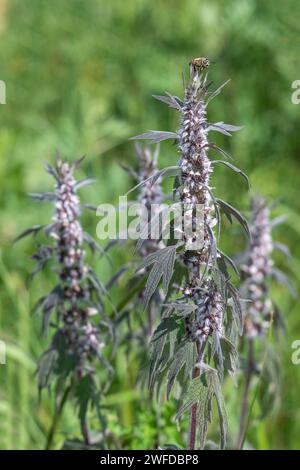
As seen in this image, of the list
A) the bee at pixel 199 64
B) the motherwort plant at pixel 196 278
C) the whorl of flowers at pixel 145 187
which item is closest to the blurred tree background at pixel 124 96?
the whorl of flowers at pixel 145 187

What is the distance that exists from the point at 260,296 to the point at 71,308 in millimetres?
740

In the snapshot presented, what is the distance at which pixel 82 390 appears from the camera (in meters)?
2.40

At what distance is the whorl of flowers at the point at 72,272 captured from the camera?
7.13 feet

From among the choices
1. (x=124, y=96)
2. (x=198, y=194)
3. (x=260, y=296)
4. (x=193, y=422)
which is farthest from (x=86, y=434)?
→ (x=124, y=96)

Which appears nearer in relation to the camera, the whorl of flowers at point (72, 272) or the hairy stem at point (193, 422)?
the hairy stem at point (193, 422)

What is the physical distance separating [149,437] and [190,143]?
126 cm

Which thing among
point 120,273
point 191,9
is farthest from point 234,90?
point 120,273

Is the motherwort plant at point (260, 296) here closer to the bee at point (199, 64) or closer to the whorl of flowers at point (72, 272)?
the whorl of flowers at point (72, 272)

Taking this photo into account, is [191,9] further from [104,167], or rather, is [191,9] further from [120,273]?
[120,273]

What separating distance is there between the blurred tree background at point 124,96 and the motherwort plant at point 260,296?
890 mm

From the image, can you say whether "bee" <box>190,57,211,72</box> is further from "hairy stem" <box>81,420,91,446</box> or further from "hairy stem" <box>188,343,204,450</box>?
"hairy stem" <box>81,420,91,446</box>

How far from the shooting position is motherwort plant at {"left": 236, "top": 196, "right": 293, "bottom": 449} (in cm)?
256

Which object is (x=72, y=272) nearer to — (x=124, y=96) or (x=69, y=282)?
(x=69, y=282)

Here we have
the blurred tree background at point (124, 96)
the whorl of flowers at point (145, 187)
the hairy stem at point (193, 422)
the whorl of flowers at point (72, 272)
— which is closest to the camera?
the hairy stem at point (193, 422)
